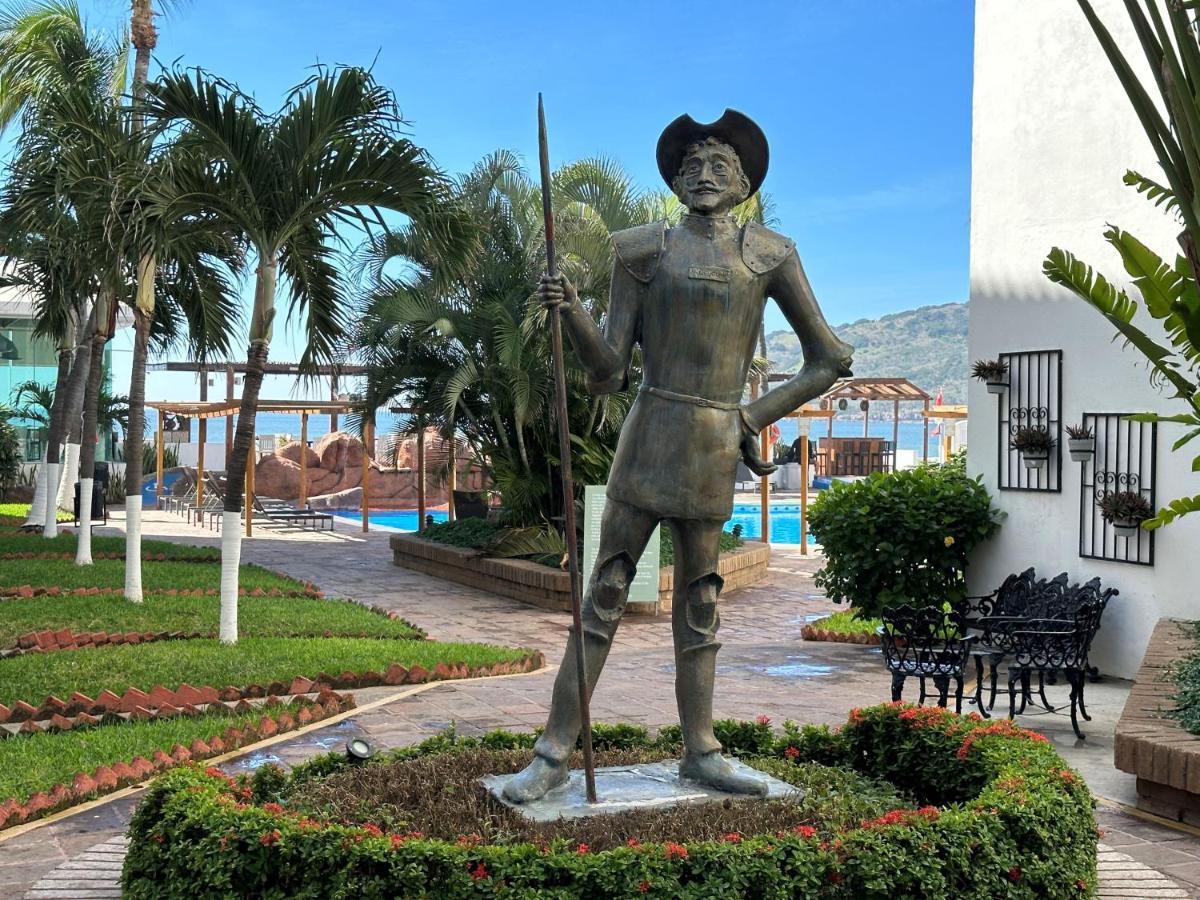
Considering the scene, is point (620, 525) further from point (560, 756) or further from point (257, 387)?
point (257, 387)

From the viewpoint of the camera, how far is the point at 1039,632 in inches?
294

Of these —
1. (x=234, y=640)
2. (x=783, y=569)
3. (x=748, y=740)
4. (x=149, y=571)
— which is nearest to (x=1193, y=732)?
(x=748, y=740)

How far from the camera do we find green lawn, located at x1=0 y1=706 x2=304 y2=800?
5.75 metres

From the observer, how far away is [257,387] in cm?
976

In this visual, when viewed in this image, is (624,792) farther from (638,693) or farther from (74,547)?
(74,547)

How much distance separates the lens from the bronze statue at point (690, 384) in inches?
178

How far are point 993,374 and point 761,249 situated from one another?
628 centimetres

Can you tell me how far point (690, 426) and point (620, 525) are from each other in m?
0.44

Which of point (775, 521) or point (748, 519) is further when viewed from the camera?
point (748, 519)

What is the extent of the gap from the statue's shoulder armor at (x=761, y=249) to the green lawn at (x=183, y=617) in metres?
6.66

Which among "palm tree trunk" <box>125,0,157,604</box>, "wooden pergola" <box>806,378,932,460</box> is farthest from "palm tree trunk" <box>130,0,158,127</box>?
"wooden pergola" <box>806,378,932,460</box>

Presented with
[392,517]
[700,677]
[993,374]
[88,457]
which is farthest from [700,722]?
[392,517]

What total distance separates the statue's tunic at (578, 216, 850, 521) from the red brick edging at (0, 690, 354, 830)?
282 cm

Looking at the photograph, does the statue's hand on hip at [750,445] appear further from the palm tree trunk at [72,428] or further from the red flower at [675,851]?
the palm tree trunk at [72,428]
